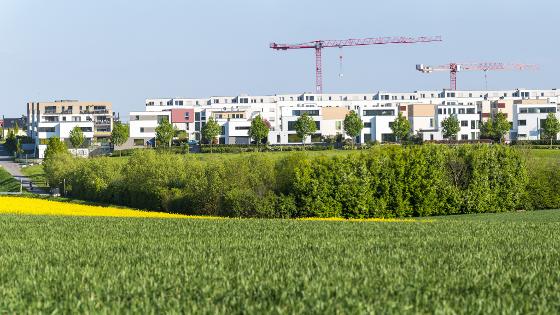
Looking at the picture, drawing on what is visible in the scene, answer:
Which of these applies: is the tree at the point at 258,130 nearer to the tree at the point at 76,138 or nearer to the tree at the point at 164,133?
the tree at the point at 164,133

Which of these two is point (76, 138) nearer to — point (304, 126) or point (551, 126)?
Result: point (304, 126)

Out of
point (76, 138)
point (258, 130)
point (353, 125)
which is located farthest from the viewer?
point (76, 138)

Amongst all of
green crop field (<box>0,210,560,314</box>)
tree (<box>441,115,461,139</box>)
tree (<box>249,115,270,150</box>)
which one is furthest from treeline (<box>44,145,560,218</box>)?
tree (<box>441,115,461,139</box>)

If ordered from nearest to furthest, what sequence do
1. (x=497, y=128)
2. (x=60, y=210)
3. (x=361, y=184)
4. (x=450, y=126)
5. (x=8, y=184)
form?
(x=60, y=210)
(x=361, y=184)
(x=8, y=184)
(x=497, y=128)
(x=450, y=126)

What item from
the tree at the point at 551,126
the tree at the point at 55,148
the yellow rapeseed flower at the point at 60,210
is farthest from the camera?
the tree at the point at 551,126

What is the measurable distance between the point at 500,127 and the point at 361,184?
8530 cm

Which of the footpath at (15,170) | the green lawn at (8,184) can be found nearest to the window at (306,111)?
the footpath at (15,170)

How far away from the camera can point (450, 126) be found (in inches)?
5974

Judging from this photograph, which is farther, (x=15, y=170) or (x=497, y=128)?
(x=497, y=128)

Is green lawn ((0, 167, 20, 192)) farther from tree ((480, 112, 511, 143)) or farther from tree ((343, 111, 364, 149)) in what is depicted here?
tree ((480, 112, 511, 143))

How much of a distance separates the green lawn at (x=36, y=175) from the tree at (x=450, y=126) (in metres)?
73.6

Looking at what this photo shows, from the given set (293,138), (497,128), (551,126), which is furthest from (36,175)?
(551,126)

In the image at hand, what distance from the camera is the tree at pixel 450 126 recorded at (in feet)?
498

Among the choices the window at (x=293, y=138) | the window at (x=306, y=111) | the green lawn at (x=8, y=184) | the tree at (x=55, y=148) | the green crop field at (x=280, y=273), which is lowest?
the green lawn at (x=8, y=184)
